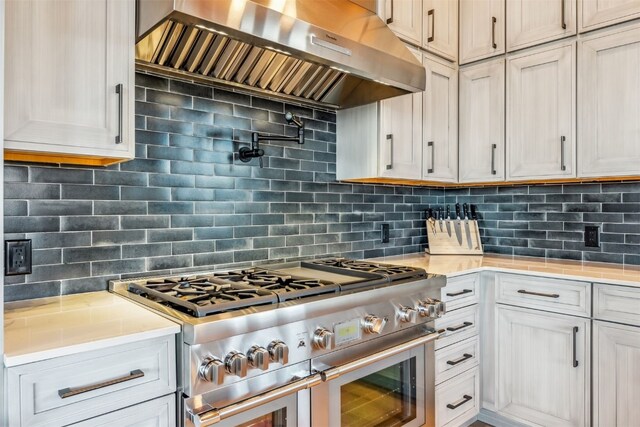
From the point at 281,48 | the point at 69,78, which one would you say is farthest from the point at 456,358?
the point at 69,78

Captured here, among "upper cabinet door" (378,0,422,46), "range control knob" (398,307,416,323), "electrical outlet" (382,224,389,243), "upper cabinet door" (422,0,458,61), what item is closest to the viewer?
"range control knob" (398,307,416,323)

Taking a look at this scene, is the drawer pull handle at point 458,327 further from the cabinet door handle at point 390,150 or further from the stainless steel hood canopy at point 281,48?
the stainless steel hood canopy at point 281,48

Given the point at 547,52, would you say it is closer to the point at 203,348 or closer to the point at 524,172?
the point at 524,172

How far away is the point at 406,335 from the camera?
1.87 metres

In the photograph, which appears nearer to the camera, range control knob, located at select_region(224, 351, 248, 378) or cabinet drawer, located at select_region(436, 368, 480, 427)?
range control knob, located at select_region(224, 351, 248, 378)

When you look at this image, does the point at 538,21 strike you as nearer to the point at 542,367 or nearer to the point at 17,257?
the point at 542,367

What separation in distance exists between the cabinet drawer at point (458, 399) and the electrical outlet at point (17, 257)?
189 cm

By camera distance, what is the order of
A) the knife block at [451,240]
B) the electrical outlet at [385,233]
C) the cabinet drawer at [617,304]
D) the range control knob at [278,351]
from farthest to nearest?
the knife block at [451,240] < the electrical outlet at [385,233] < the cabinet drawer at [617,304] < the range control knob at [278,351]

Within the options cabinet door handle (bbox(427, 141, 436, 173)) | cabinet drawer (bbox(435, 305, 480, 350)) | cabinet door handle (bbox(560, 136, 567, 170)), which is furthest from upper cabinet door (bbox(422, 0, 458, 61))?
cabinet drawer (bbox(435, 305, 480, 350))

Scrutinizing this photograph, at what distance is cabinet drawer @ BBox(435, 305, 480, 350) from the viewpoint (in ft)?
7.20

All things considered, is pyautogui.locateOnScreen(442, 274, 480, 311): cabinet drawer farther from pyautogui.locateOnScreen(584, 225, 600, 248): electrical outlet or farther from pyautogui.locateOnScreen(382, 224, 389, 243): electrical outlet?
pyautogui.locateOnScreen(584, 225, 600, 248): electrical outlet

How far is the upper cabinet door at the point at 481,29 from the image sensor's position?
106 inches

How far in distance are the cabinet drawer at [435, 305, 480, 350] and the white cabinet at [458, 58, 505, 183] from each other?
2.93 feet

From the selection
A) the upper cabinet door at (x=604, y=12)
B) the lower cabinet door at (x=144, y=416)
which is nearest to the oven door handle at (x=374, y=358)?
the lower cabinet door at (x=144, y=416)
